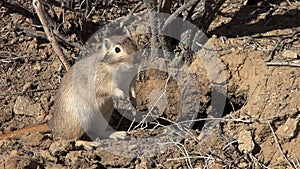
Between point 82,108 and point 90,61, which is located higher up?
point 90,61

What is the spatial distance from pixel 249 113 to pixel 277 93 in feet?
0.82

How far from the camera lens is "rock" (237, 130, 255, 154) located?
3.70m

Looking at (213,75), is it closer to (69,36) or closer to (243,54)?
(243,54)

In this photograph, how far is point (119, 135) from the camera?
14.5 feet

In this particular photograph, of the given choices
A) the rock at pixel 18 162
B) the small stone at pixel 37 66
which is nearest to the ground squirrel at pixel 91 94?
the rock at pixel 18 162

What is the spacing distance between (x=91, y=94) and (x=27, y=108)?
0.71m

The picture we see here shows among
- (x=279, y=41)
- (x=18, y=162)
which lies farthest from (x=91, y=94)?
(x=279, y=41)

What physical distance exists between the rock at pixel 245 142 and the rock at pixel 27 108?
191 cm

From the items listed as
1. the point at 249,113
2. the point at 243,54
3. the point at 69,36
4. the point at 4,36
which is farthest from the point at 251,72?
the point at 4,36

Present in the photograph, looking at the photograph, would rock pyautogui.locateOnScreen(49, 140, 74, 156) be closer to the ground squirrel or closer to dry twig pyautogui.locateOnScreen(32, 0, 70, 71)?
the ground squirrel

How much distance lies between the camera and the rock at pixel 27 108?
4.83 metres

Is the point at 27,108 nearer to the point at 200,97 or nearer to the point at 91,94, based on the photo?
the point at 91,94

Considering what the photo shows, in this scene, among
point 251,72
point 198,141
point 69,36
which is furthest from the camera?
point 69,36

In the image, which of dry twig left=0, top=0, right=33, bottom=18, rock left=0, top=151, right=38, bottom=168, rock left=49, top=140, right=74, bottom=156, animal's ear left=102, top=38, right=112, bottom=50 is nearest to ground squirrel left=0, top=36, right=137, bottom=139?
animal's ear left=102, top=38, right=112, bottom=50
